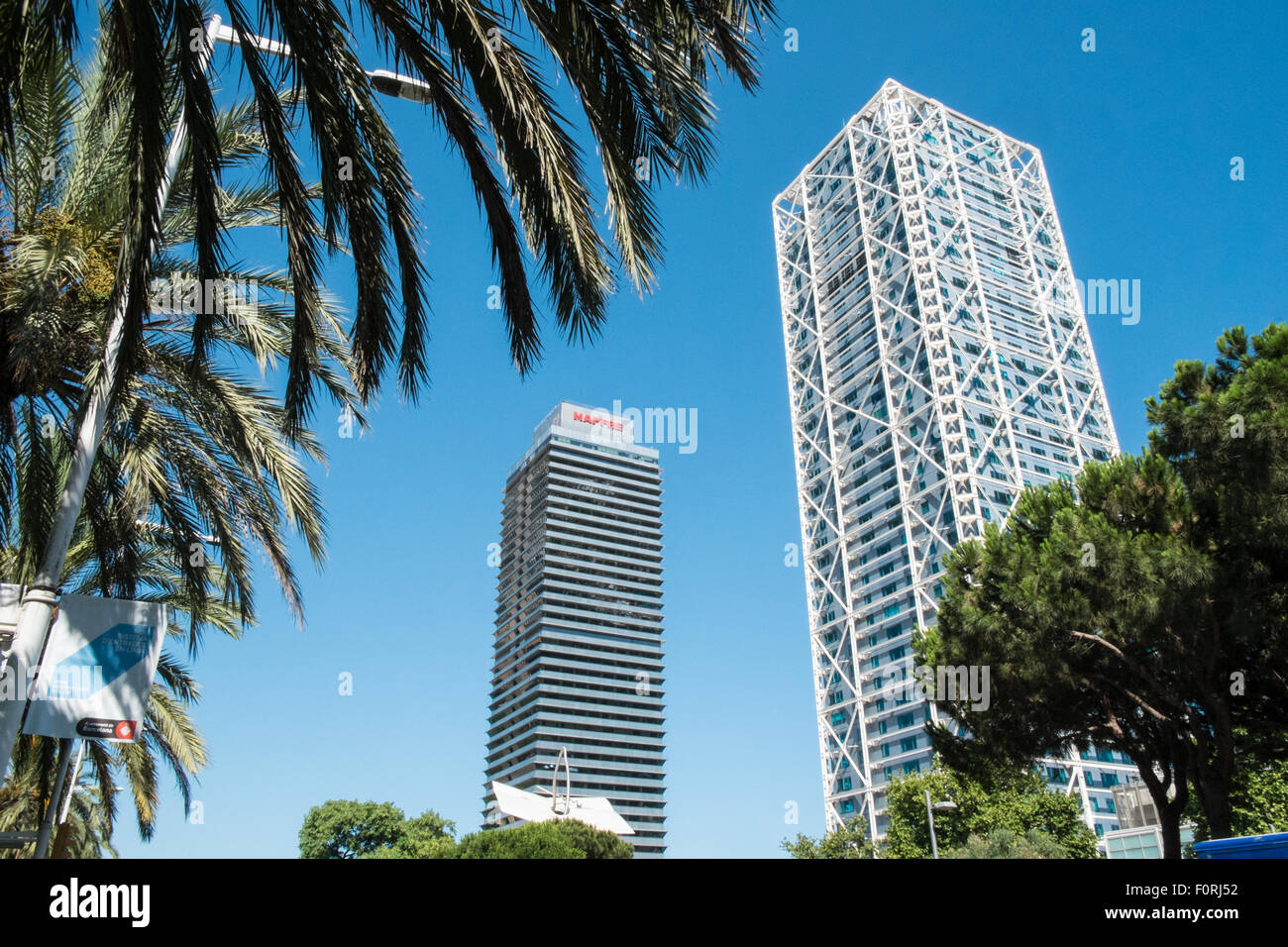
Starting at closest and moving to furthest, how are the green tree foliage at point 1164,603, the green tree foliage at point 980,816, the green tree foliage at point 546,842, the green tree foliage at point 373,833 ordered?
1. the green tree foliage at point 1164,603
2. the green tree foliage at point 980,816
3. the green tree foliage at point 546,842
4. the green tree foliage at point 373,833

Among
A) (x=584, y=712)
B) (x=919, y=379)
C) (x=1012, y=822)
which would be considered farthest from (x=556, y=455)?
(x=1012, y=822)

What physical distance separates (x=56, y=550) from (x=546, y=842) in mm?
48040

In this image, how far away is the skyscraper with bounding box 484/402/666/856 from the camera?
443ft

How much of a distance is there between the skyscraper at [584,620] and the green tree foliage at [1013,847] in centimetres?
9483

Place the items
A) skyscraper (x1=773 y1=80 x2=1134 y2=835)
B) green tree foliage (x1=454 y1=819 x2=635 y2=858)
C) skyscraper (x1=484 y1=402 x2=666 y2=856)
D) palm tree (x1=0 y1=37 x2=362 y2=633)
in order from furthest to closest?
1. skyscraper (x1=484 y1=402 x2=666 y2=856)
2. skyscraper (x1=773 y1=80 x2=1134 y2=835)
3. green tree foliage (x1=454 y1=819 x2=635 y2=858)
4. palm tree (x1=0 y1=37 x2=362 y2=633)

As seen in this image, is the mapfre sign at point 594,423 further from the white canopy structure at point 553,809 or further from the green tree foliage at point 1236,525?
the green tree foliage at point 1236,525

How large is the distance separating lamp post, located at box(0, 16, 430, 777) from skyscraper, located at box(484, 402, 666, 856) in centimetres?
12747

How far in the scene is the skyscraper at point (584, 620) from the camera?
134875mm

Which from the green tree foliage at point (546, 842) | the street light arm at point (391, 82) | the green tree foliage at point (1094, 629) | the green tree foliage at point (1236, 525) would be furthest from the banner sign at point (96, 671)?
the green tree foliage at point (546, 842)

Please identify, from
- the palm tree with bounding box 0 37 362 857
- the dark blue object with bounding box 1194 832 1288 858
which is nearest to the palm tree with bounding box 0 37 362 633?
the palm tree with bounding box 0 37 362 857

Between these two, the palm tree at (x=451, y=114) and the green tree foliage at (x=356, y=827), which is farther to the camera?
the green tree foliage at (x=356, y=827)

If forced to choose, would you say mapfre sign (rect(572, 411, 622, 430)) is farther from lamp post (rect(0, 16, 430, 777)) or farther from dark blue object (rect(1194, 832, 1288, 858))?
dark blue object (rect(1194, 832, 1288, 858))
